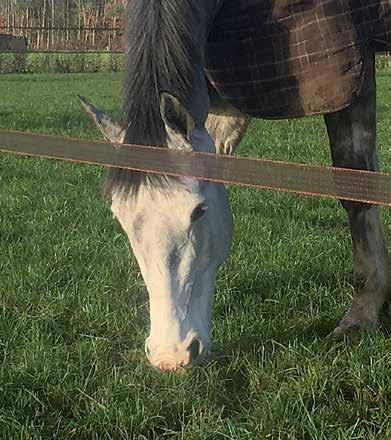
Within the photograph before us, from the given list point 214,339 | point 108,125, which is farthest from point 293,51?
point 214,339

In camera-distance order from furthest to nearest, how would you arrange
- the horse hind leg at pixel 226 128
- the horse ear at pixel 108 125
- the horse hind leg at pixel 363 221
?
the horse hind leg at pixel 226 128 → the horse hind leg at pixel 363 221 → the horse ear at pixel 108 125

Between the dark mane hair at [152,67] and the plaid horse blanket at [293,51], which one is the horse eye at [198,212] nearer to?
the dark mane hair at [152,67]

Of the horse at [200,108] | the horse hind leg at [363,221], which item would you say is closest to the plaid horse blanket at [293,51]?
the horse at [200,108]

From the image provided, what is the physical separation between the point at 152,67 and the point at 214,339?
911 millimetres

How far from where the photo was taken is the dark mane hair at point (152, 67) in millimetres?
1919

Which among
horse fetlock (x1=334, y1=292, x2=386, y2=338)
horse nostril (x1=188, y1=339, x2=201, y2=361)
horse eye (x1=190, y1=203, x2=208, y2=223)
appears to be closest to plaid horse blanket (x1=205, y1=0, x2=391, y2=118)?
horse eye (x1=190, y1=203, x2=208, y2=223)

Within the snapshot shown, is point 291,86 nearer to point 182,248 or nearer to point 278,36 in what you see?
point 278,36

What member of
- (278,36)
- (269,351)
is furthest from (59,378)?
(278,36)

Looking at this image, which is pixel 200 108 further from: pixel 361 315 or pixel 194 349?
pixel 361 315

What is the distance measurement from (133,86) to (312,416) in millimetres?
997

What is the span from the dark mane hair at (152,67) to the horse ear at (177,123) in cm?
3

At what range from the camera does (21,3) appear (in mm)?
18922

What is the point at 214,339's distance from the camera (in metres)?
2.39

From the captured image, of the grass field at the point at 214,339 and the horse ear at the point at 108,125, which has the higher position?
the horse ear at the point at 108,125
